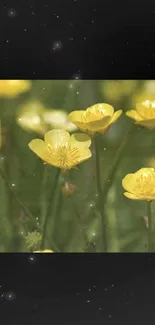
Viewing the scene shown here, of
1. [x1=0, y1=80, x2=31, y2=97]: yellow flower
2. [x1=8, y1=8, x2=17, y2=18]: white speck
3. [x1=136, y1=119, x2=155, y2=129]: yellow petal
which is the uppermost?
[x1=8, y1=8, x2=17, y2=18]: white speck

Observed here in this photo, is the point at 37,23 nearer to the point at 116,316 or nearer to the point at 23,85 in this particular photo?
the point at 23,85

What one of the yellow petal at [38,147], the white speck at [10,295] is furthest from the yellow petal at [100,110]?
the white speck at [10,295]

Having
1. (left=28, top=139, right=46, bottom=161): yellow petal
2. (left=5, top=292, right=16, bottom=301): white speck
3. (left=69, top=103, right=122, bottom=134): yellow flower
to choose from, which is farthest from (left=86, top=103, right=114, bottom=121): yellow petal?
(left=5, top=292, right=16, bottom=301): white speck

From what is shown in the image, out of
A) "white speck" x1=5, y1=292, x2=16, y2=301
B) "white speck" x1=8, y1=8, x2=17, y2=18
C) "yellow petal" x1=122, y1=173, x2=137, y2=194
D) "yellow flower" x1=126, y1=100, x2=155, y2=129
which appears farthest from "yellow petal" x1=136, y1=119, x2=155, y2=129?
"white speck" x1=5, y1=292, x2=16, y2=301

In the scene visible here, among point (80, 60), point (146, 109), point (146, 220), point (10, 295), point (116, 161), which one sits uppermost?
point (80, 60)

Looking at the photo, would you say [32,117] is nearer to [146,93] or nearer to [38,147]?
[38,147]

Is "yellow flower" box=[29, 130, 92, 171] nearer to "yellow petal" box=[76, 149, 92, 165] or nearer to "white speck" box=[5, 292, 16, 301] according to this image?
"yellow petal" box=[76, 149, 92, 165]

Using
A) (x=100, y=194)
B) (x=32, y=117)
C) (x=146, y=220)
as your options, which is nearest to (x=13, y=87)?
(x=32, y=117)

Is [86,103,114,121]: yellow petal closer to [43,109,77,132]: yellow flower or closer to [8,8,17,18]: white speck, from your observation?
[43,109,77,132]: yellow flower

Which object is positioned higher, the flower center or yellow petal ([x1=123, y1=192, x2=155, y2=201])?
the flower center
